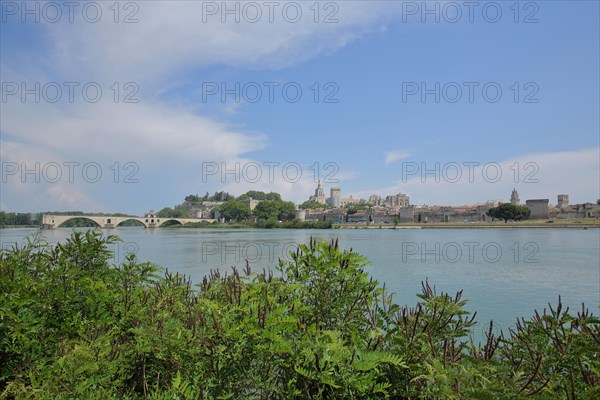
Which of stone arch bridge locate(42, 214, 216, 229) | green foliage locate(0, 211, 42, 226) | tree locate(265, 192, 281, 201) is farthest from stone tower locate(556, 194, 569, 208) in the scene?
green foliage locate(0, 211, 42, 226)

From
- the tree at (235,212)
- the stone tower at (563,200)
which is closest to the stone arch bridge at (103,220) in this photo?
the tree at (235,212)

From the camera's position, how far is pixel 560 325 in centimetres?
244

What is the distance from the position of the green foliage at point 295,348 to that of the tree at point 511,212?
403 feet

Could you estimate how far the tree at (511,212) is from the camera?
11031 cm

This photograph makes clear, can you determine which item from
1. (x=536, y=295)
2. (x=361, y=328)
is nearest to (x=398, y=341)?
(x=361, y=328)

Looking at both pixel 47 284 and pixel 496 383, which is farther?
pixel 47 284

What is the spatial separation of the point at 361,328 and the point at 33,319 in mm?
2633

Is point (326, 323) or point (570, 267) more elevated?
point (326, 323)

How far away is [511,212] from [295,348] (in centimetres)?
12407

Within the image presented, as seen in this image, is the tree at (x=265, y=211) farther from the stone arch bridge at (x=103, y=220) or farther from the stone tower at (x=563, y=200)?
the stone tower at (x=563, y=200)

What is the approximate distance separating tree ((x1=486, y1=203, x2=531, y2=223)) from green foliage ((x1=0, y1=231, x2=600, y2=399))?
123 m

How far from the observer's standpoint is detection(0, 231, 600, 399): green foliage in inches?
83.1

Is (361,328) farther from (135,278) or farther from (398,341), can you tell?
(135,278)

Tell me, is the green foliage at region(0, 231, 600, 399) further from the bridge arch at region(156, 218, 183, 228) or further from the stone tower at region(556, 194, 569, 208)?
the stone tower at region(556, 194, 569, 208)
